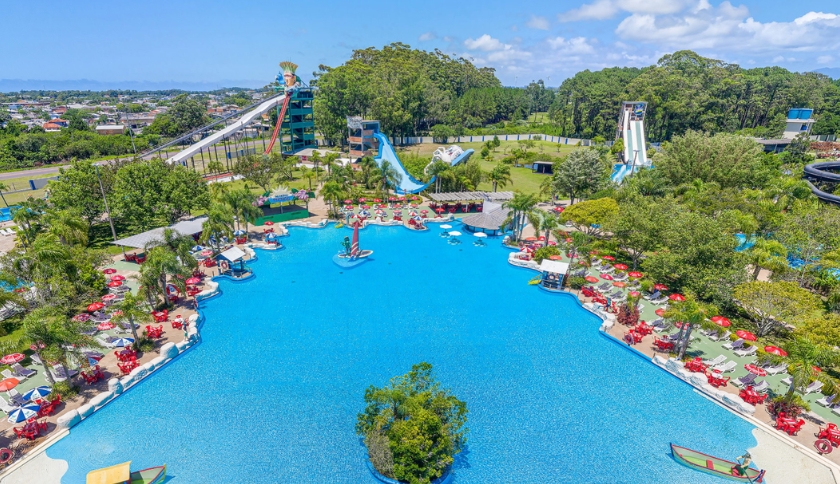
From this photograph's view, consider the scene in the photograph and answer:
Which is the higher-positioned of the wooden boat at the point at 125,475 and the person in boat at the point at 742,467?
the person in boat at the point at 742,467

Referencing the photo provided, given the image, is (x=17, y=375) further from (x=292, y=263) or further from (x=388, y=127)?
(x=388, y=127)

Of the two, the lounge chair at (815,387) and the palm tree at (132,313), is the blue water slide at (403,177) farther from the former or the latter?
the lounge chair at (815,387)

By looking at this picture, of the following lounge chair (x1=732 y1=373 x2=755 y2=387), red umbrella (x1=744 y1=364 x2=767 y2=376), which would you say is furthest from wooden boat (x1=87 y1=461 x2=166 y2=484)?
red umbrella (x1=744 y1=364 x2=767 y2=376)

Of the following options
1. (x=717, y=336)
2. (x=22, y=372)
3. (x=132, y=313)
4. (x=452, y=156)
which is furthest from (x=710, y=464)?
(x=452, y=156)

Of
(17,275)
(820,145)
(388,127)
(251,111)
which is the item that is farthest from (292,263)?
(820,145)

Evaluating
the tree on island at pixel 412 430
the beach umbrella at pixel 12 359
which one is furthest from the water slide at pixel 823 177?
the beach umbrella at pixel 12 359
